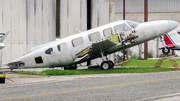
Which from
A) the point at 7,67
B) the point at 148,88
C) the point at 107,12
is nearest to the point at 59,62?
the point at 7,67

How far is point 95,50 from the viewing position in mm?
19375

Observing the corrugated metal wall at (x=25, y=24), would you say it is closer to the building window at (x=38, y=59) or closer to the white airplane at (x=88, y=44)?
the white airplane at (x=88, y=44)

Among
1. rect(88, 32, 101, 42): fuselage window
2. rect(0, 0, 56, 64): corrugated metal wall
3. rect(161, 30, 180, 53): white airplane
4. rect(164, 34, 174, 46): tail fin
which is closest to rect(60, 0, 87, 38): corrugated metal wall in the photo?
rect(0, 0, 56, 64): corrugated metal wall

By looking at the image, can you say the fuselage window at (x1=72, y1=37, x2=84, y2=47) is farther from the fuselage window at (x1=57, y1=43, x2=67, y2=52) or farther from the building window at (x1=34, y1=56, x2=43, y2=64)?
the building window at (x1=34, y1=56, x2=43, y2=64)

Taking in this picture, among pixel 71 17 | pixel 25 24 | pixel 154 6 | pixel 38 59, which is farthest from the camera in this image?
pixel 154 6

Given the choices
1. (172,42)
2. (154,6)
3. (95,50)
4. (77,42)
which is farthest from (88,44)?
(154,6)

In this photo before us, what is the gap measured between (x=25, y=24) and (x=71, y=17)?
3.64m

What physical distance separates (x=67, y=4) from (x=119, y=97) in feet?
50.7

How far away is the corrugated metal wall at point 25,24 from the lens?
21.2 meters

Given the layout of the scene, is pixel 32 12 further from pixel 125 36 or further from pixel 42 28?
pixel 125 36

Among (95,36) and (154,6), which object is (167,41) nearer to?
(154,6)

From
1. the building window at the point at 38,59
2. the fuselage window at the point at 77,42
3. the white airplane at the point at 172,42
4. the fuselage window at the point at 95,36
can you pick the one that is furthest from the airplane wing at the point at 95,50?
the white airplane at the point at 172,42

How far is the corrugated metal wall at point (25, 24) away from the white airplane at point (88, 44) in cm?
238

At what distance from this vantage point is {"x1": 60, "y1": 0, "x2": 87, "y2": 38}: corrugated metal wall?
923 inches
